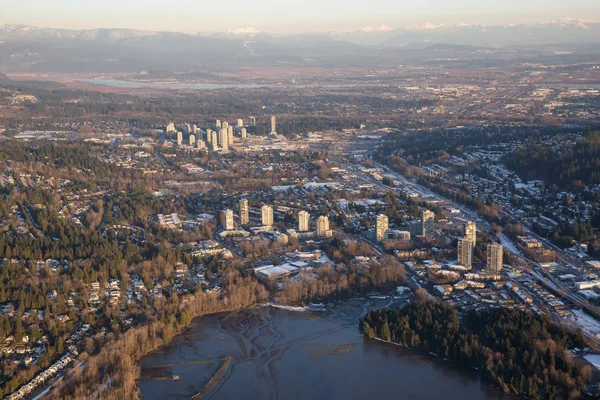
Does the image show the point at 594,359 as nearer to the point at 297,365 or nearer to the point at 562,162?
the point at 297,365

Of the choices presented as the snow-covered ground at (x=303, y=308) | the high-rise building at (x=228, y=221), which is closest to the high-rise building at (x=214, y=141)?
the high-rise building at (x=228, y=221)

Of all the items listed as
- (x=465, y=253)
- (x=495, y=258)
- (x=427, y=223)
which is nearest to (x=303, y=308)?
(x=465, y=253)

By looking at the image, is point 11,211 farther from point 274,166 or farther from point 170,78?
point 170,78

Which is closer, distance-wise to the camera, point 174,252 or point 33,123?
point 174,252

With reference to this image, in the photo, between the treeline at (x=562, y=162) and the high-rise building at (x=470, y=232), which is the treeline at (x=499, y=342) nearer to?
the high-rise building at (x=470, y=232)

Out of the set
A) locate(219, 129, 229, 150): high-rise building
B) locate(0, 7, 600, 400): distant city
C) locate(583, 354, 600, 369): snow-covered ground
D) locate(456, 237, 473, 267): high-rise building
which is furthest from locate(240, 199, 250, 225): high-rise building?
locate(219, 129, 229, 150): high-rise building

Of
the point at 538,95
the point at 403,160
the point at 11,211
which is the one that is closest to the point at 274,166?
the point at 403,160
